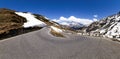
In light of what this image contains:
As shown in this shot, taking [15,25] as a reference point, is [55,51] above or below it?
below

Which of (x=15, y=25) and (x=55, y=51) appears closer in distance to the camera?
(x=55, y=51)

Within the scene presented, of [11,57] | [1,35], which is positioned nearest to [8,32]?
[1,35]

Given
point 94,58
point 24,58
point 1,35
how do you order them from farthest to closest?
point 1,35, point 94,58, point 24,58

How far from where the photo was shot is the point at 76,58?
11.8 meters

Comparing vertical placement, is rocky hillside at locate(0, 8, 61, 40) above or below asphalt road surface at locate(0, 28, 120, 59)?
above

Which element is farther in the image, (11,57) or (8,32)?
(8,32)

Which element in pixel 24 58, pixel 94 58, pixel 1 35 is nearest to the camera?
pixel 24 58

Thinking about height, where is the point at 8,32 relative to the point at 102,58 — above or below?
above

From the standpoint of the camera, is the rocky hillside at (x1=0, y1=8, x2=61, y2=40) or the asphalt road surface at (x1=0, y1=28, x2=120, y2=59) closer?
the asphalt road surface at (x1=0, y1=28, x2=120, y2=59)

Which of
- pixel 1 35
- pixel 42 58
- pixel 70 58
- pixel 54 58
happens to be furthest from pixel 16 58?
pixel 1 35

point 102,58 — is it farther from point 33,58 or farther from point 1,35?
point 1,35

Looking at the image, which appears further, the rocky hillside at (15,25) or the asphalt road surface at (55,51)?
the rocky hillside at (15,25)

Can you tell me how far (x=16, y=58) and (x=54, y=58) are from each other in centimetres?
222

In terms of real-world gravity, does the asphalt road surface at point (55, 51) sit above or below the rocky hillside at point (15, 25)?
below
